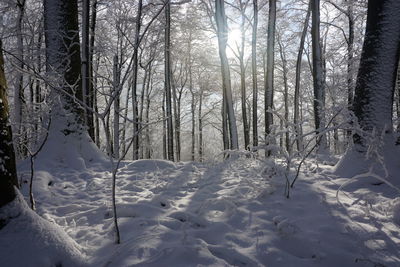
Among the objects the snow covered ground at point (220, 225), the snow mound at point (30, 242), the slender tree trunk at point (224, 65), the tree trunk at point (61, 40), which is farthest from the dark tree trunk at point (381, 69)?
the tree trunk at point (61, 40)

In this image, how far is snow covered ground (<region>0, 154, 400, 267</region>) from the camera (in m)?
1.66

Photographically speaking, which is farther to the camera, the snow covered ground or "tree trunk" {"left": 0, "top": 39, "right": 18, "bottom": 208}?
the snow covered ground

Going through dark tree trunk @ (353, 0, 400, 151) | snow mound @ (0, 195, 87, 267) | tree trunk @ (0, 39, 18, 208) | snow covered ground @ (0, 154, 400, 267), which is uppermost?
dark tree trunk @ (353, 0, 400, 151)

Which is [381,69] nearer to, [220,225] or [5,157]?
[220,225]

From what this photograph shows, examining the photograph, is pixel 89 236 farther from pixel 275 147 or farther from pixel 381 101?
pixel 381 101

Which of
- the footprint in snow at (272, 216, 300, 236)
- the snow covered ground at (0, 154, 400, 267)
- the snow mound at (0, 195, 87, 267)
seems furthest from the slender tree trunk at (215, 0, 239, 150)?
the snow mound at (0, 195, 87, 267)

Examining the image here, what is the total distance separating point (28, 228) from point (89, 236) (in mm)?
569

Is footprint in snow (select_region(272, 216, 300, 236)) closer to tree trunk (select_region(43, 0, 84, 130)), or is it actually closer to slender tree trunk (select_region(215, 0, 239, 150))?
tree trunk (select_region(43, 0, 84, 130))

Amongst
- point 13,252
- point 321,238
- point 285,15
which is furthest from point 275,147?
point 285,15

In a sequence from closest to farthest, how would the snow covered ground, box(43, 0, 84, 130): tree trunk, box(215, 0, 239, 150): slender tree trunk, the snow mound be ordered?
the snow mound → the snow covered ground → box(43, 0, 84, 130): tree trunk → box(215, 0, 239, 150): slender tree trunk

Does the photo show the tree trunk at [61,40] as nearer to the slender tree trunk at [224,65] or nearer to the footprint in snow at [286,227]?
the slender tree trunk at [224,65]

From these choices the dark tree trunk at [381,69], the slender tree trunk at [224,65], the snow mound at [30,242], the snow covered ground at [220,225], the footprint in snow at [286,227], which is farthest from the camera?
the slender tree trunk at [224,65]

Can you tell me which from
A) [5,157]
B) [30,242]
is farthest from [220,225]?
[5,157]

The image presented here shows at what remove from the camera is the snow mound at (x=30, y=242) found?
1447mm
